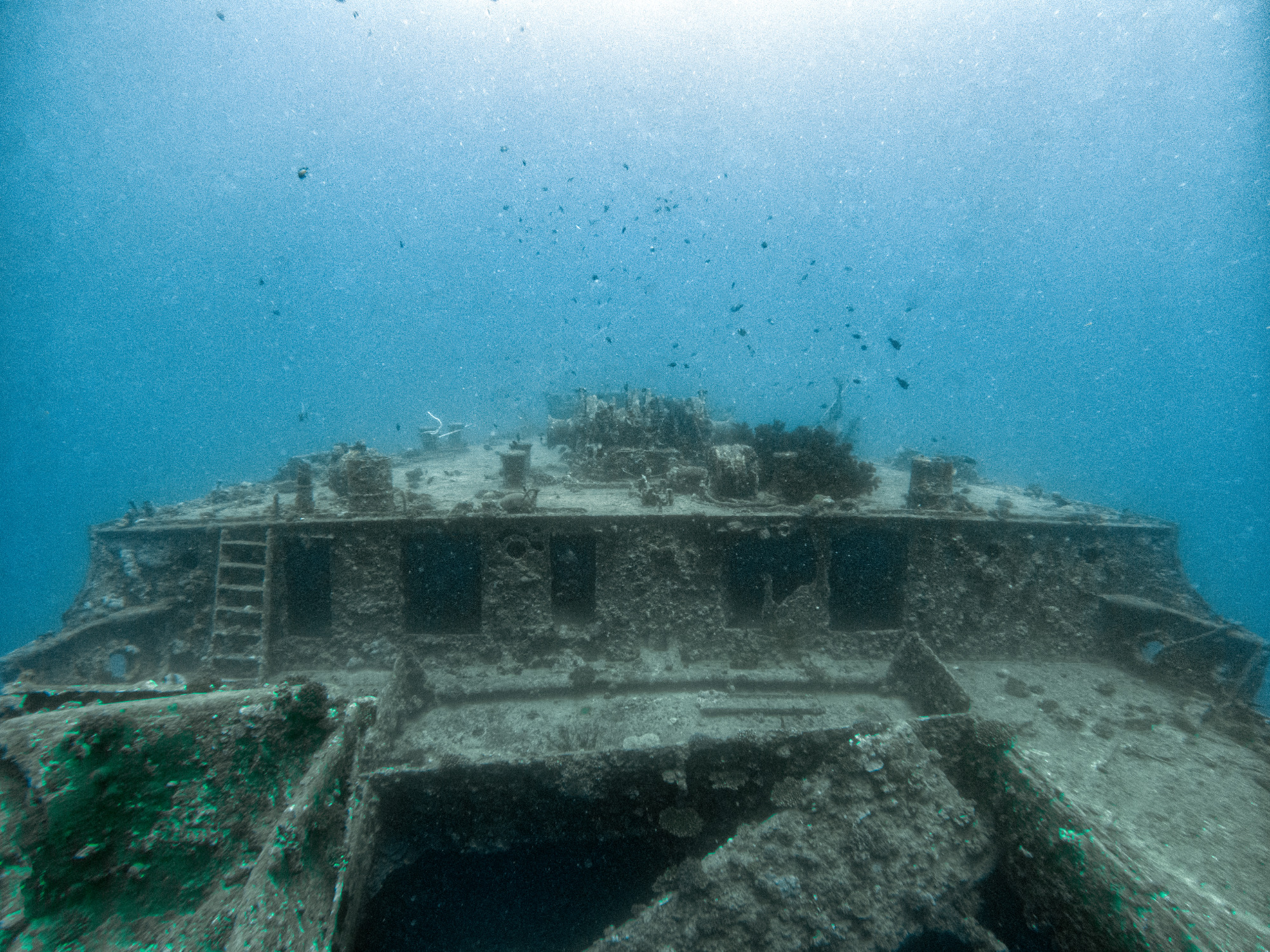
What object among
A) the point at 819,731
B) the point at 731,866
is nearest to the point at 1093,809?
the point at 819,731

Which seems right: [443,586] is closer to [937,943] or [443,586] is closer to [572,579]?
[572,579]

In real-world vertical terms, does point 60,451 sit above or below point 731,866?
below

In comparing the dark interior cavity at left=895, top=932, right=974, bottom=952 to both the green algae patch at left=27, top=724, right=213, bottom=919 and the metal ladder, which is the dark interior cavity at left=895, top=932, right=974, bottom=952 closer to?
the green algae patch at left=27, top=724, right=213, bottom=919

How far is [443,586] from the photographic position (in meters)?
11.3

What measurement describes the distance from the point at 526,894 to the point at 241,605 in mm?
8306

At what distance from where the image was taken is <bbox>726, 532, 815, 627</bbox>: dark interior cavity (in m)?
10.9

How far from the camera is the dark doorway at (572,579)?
10969 mm

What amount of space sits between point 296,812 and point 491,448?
20010 mm

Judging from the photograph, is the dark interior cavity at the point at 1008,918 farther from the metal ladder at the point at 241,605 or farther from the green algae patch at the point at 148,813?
the metal ladder at the point at 241,605

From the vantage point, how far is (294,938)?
9.72ft

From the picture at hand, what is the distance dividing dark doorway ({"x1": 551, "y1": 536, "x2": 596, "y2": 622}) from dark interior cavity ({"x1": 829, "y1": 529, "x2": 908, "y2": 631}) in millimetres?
5351

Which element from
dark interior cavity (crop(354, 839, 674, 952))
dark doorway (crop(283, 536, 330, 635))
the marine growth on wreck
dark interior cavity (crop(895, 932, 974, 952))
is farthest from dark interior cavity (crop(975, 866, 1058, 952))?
dark doorway (crop(283, 536, 330, 635))

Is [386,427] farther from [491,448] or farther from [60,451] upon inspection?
[60,451]

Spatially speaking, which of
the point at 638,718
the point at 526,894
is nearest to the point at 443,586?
the point at 638,718
